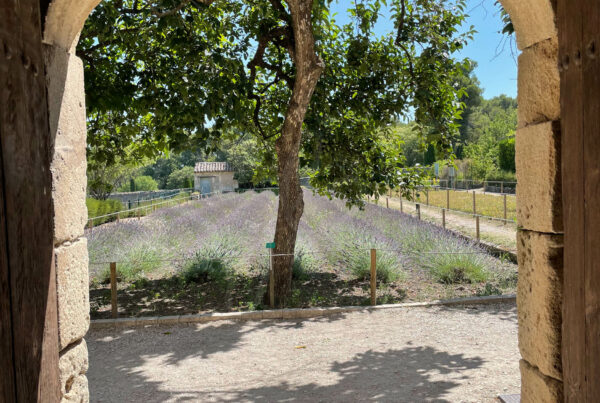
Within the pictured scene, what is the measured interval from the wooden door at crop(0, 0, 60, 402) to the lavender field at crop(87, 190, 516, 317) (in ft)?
16.6

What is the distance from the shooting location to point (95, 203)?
19.9 metres

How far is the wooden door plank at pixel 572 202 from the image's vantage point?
178 centimetres

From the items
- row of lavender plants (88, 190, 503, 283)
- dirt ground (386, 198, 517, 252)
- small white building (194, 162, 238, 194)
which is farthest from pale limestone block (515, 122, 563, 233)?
small white building (194, 162, 238, 194)

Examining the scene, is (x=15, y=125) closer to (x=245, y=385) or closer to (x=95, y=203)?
(x=245, y=385)

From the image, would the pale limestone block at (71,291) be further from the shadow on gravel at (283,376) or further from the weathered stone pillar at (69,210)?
the shadow on gravel at (283,376)

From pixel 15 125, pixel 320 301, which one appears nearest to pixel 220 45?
pixel 320 301

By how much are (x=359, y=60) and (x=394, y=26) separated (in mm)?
833

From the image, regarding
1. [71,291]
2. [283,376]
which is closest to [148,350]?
[283,376]

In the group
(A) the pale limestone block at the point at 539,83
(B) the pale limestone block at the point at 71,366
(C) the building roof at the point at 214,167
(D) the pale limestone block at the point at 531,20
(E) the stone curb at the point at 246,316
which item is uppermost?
(C) the building roof at the point at 214,167

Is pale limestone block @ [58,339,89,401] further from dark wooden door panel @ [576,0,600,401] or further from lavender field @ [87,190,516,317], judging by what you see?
lavender field @ [87,190,516,317]

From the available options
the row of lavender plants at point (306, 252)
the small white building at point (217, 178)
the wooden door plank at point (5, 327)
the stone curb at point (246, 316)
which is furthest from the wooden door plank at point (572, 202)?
the small white building at point (217, 178)

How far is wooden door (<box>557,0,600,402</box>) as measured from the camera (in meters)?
1.69

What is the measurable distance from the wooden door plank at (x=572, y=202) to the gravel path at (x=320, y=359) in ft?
7.61

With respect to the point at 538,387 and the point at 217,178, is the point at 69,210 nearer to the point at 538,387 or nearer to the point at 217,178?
the point at 538,387
